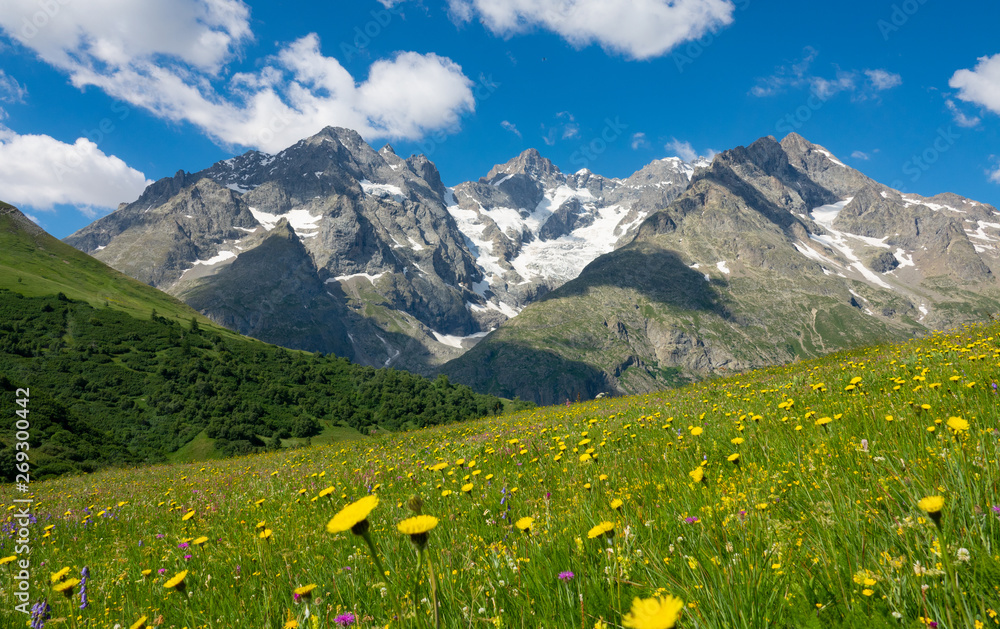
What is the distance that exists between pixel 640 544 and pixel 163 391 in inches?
2894

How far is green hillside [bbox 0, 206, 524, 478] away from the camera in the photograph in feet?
139

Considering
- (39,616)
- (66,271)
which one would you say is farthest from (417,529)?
(66,271)

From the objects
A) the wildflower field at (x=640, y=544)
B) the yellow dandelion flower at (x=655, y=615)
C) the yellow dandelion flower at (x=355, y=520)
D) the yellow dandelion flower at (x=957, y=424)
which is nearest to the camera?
the yellow dandelion flower at (x=655, y=615)

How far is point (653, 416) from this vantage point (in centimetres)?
1073

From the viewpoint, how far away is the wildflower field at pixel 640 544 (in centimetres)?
187

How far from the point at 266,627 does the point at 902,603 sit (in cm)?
338

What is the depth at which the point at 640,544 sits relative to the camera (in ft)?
9.61

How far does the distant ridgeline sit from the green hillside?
0.56 ft

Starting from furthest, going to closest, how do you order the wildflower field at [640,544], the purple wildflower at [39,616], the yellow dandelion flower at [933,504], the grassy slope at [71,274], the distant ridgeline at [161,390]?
the grassy slope at [71,274] → the distant ridgeline at [161,390] → the purple wildflower at [39,616] → the wildflower field at [640,544] → the yellow dandelion flower at [933,504]

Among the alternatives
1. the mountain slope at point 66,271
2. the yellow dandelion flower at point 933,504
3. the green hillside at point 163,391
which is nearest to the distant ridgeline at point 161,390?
the green hillside at point 163,391

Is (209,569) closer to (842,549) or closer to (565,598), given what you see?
(565,598)

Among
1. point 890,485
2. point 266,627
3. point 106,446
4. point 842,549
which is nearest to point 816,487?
point 890,485

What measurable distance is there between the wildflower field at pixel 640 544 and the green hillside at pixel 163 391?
1439 inches

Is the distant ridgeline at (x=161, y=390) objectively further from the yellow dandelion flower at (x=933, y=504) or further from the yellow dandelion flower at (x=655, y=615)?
the yellow dandelion flower at (x=933, y=504)
